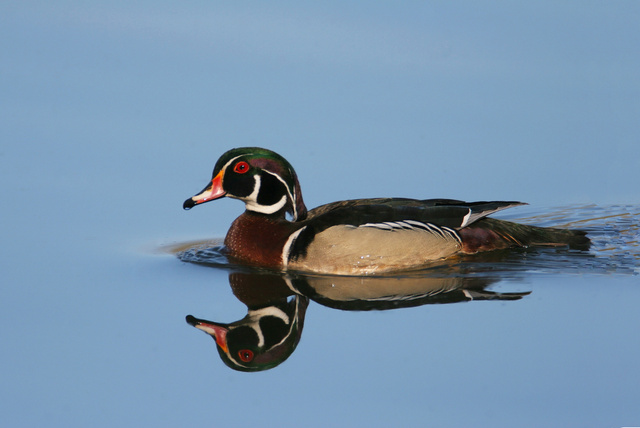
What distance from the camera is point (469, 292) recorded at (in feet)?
29.8

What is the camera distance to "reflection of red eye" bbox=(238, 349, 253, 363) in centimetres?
750

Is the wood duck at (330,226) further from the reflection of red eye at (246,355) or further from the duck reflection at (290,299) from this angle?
the reflection of red eye at (246,355)

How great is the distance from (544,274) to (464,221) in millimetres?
992

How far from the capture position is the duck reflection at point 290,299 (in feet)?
25.1

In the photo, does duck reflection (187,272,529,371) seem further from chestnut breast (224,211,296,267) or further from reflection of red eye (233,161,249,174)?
reflection of red eye (233,161,249,174)

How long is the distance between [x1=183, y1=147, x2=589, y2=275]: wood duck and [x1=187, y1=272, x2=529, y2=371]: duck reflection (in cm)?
28

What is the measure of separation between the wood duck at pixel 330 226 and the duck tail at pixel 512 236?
0.05 feet

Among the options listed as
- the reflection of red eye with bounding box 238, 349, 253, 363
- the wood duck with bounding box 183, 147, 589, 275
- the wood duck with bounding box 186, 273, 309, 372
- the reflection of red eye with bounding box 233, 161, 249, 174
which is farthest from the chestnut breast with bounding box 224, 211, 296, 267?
the reflection of red eye with bounding box 238, 349, 253, 363

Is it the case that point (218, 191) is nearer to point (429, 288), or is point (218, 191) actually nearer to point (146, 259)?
point (146, 259)

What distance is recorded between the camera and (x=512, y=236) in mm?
10648

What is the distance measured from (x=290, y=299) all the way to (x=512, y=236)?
290cm

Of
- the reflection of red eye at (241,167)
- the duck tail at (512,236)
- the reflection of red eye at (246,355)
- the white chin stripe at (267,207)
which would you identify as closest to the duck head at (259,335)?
the reflection of red eye at (246,355)

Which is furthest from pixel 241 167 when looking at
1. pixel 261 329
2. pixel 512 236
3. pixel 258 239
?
pixel 512 236

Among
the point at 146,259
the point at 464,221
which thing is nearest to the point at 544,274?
the point at 464,221
